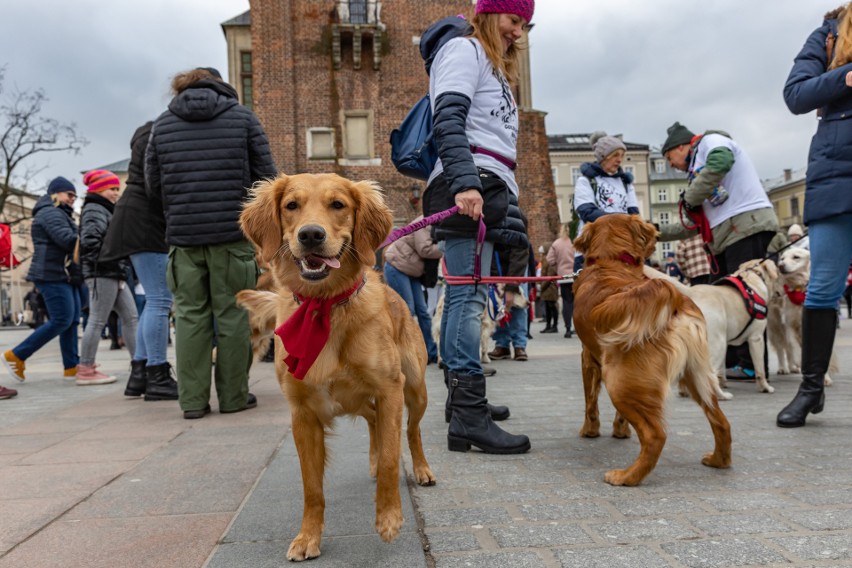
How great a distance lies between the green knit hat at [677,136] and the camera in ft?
21.0

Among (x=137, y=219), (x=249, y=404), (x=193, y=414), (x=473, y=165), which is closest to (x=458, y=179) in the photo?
(x=473, y=165)

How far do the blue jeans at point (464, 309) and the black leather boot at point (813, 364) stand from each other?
2008 millimetres

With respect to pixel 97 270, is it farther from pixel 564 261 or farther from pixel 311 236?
pixel 564 261

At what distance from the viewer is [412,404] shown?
2.98 meters

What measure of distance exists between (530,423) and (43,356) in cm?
1130

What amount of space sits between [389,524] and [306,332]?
728mm

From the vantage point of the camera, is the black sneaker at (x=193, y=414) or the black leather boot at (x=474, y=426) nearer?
the black leather boot at (x=474, y=426)

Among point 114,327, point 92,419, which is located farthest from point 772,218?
point 114,327

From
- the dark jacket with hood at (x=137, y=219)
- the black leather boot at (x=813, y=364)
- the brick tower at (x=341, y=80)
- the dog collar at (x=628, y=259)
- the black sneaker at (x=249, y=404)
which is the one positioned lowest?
the black sneaker at (x=249, y=404)

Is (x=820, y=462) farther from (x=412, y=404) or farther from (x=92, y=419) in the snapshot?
(x=92, y=419)

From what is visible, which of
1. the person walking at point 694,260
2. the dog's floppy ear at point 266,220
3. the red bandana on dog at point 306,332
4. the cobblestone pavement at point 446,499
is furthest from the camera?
the person walking at point 694,260

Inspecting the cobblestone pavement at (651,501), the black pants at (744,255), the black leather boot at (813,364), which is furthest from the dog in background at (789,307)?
the black leather boot at (813,364)

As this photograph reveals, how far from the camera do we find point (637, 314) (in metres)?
2.93

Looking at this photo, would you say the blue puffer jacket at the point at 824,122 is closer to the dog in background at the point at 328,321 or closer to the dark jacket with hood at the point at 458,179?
the dark jacket with hood at the point at 458,179
